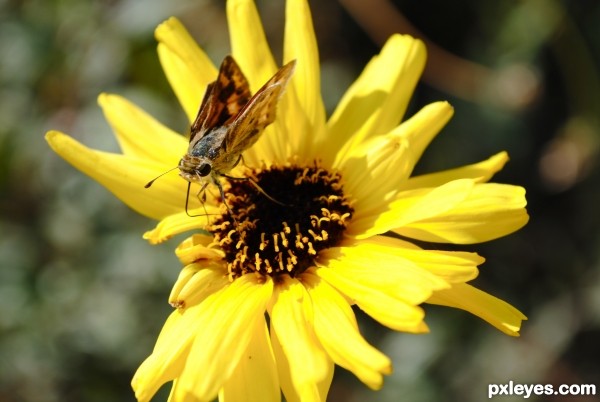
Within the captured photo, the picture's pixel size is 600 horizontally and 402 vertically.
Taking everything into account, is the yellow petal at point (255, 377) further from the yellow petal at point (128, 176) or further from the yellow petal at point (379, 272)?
the yellow petal at point (128, 176)

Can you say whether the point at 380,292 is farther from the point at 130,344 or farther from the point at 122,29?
the point at 122,29

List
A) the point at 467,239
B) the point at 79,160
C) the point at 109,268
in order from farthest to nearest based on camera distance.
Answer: the point at 109,268, the point at 79,160, the point at 467,239

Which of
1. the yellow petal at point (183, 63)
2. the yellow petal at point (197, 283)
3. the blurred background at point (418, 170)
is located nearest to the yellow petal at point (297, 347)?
the yellow petal at point (197, 283)

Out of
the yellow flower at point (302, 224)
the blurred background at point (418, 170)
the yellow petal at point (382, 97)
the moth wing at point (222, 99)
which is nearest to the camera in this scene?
the yellow flower at point (302, 224)

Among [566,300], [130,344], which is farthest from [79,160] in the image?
[566,300]

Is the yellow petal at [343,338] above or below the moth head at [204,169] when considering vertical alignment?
below

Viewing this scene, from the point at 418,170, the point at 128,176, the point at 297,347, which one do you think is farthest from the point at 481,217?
the point at 418,170

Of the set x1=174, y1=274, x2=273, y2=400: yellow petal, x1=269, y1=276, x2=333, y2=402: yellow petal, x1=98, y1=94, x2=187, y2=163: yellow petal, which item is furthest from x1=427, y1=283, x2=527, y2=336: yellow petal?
x1=98, y1=94, x2=187, y2=163: yellow petal
